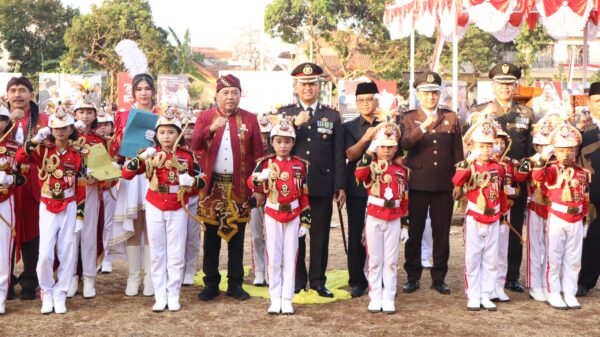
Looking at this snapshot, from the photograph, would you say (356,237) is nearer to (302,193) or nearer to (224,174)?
(302,193)

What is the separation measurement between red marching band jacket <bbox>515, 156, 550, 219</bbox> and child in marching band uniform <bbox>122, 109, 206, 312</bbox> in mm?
2917

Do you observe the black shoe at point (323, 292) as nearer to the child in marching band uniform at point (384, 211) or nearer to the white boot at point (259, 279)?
the child in marching band uniform at point (384, 211)

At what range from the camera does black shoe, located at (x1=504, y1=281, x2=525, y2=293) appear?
7629 mm

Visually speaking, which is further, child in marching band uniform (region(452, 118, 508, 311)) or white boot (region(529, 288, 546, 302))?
white boot (region(529, 288, 546, 302))

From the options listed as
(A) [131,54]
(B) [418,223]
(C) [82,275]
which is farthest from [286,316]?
(A) [131,54]

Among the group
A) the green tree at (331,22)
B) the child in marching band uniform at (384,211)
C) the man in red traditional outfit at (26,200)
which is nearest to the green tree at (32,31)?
the green tree at (331,22)

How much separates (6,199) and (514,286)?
194 inches

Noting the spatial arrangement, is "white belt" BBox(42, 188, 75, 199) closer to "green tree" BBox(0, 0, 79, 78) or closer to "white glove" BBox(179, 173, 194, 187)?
"white glove" BBox(179, 173, 194, 187)

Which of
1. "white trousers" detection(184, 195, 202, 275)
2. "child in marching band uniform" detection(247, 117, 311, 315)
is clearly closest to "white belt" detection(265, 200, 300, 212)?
"child in marching band uniform" detection(247, 117, 311, 315)

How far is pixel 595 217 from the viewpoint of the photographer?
7562 millimetres

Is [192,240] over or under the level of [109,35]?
under

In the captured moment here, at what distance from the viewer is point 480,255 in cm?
696

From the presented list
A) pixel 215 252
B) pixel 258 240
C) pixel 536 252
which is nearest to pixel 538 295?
pixel 536 252

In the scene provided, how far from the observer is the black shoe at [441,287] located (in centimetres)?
741
